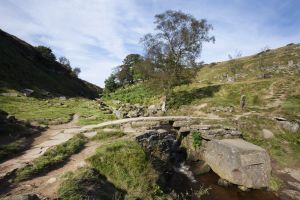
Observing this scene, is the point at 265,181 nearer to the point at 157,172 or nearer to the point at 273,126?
the point at 157,172

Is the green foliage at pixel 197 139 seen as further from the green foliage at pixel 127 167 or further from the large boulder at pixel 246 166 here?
the green foliage at pixel 127 167

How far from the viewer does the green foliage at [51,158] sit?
9.33 meters

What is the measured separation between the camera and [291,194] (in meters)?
15.5

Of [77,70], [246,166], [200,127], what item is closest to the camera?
[246,166]

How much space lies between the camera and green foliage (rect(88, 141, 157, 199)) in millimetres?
11086

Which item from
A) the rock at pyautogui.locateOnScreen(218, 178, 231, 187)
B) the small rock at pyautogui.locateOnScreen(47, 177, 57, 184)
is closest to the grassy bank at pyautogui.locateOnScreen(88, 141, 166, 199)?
the small rock at pyautogui.locateOnScreen(47, 177, 57, 184)

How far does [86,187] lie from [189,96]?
3103cm

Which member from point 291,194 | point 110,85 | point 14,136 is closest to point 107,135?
point 14,136

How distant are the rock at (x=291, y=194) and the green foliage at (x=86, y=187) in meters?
11.4

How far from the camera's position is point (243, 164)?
1584cm

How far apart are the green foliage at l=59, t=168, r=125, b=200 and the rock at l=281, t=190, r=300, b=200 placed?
11.4 metres

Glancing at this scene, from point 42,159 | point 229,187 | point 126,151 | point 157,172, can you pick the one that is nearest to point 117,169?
point 126,151

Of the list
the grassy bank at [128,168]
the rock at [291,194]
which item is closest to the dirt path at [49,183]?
the grassy bank at [128,168]

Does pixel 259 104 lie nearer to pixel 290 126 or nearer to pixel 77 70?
pixel 290 126
